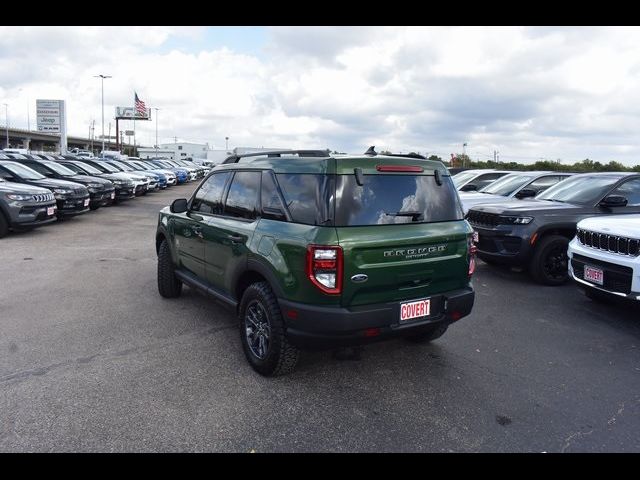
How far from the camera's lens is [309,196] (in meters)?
3.58

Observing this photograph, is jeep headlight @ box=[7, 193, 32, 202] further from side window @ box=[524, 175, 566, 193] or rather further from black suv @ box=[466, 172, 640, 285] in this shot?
side window @ box=[524, 175, 566, 193]

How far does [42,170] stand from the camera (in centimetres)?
1461

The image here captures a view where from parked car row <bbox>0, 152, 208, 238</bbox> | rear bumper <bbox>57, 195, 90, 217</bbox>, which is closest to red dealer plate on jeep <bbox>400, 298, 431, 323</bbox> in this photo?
parked car row <bbox>0, 152, 208, 238</bbox>

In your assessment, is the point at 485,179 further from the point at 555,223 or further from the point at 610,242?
the point at 610,242

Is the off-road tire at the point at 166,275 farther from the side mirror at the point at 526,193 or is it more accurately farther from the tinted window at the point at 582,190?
the side mirror at the point at 526,193

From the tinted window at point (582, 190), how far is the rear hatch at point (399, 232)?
4.63 m

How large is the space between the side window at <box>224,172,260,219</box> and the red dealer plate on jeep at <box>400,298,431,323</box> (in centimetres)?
152

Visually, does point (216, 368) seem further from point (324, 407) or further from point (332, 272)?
point (332, 272)

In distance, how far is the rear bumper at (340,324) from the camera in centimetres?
335

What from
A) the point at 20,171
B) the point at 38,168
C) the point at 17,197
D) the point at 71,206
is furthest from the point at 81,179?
the point at 17,197

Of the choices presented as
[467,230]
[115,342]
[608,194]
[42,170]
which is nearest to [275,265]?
[467,230]

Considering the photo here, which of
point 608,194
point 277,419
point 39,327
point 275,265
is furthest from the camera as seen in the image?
point 608,194

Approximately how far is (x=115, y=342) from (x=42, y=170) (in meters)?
12.5

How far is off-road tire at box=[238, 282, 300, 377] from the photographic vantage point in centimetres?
366
